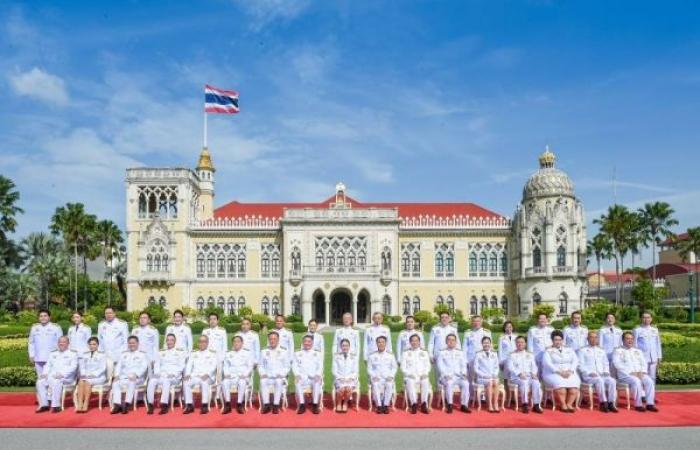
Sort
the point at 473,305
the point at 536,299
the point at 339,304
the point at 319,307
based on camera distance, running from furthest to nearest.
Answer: the point at 339,304 → the point at 319,307 → the point at 473,305 → the point at 536,299

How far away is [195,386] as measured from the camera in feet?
42.3

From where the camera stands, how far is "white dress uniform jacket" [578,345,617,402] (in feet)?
41.8

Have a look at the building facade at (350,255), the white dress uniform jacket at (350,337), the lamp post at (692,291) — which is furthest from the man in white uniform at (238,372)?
the lamp post at (692,291)

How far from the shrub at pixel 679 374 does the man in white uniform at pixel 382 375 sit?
7.73 meters

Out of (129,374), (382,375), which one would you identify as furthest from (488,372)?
(129,374)

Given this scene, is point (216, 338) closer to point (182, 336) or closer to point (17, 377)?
point (182, 336)

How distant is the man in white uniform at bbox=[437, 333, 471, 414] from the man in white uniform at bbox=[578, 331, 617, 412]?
2.51 meters

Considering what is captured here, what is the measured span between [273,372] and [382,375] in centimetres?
224

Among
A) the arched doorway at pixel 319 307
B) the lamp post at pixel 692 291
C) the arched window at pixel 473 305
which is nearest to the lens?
the lamp post at pixel 692 291

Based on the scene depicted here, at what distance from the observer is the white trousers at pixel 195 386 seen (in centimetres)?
1256

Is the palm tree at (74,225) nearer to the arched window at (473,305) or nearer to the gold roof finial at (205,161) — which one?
the gold roof finial at (205,161)

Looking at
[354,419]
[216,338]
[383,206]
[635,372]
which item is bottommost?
[354,419]

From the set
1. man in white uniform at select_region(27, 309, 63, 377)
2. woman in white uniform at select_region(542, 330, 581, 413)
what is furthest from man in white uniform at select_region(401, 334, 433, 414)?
man in white uniform at select_region(27, 309, 63, 377)
